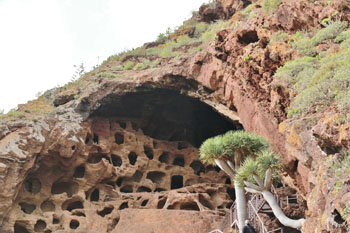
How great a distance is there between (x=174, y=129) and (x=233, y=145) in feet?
46.6

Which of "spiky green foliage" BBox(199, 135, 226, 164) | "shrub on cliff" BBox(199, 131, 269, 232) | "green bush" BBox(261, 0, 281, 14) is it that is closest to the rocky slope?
"green bush" BBox(261, 0, 281, 14)

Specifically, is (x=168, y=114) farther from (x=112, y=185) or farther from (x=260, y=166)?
(x=260, y=166)

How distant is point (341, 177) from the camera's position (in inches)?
352

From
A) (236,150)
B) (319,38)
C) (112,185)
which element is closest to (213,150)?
(236,150)

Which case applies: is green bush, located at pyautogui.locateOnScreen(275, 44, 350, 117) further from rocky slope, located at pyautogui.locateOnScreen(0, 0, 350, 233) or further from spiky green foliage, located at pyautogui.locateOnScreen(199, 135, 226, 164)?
spiky green foliage, located at pyautogui.locateOnScreen(199, 135, 226, 164)

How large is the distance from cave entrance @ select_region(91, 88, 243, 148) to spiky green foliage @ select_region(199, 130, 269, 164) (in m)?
10.7

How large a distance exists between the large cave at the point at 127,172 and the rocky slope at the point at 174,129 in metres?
0.07

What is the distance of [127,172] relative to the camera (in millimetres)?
24391

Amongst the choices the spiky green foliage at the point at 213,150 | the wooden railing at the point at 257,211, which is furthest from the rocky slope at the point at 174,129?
the spiky green foliage at the point at 213,150

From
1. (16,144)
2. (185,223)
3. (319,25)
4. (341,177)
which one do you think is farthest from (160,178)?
(341,177)

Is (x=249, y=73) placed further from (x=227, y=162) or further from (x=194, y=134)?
(x=194, y=134)

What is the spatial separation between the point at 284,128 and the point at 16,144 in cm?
1406

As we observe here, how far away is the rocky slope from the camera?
1207 cm

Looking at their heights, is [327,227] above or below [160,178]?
below
